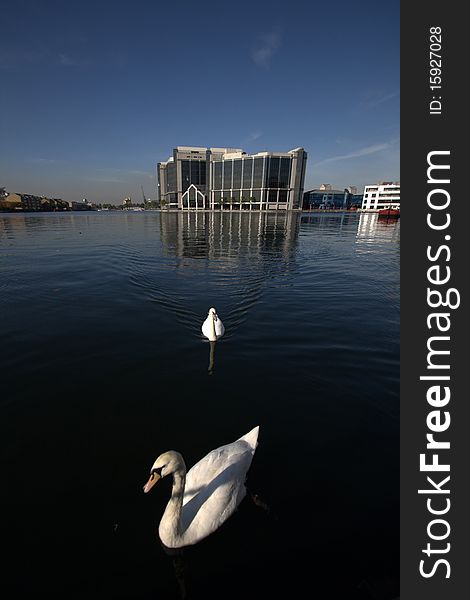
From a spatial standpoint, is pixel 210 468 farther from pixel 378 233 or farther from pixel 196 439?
pixel 378 233

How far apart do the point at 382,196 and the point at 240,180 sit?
8578 centimetres

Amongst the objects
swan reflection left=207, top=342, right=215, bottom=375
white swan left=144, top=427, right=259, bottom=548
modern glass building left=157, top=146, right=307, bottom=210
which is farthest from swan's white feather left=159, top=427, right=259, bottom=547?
modern glass building left=157, top=146, right=307, bottom=210

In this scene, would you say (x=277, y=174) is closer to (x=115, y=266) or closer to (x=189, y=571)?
(x=115, y=266)

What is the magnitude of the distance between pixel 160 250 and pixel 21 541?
98.6ft

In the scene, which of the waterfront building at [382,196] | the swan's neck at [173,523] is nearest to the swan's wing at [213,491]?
the swan's neck at [173,523]

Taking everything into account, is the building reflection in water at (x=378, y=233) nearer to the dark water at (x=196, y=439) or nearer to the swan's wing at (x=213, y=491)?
the dark water at (x=196, y=439)

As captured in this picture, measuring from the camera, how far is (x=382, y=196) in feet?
467

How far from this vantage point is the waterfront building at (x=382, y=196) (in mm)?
135400

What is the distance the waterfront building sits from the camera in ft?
444

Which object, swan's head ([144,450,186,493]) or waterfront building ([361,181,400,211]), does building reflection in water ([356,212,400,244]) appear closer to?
swan's head ([144,450,186,493])

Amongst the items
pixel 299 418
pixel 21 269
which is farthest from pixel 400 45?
pixel 21 269

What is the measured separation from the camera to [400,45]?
12.7ft

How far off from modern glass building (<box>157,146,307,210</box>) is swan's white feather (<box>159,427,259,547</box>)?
570 ft

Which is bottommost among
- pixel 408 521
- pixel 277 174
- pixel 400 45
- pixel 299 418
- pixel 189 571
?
pixel 189 571
